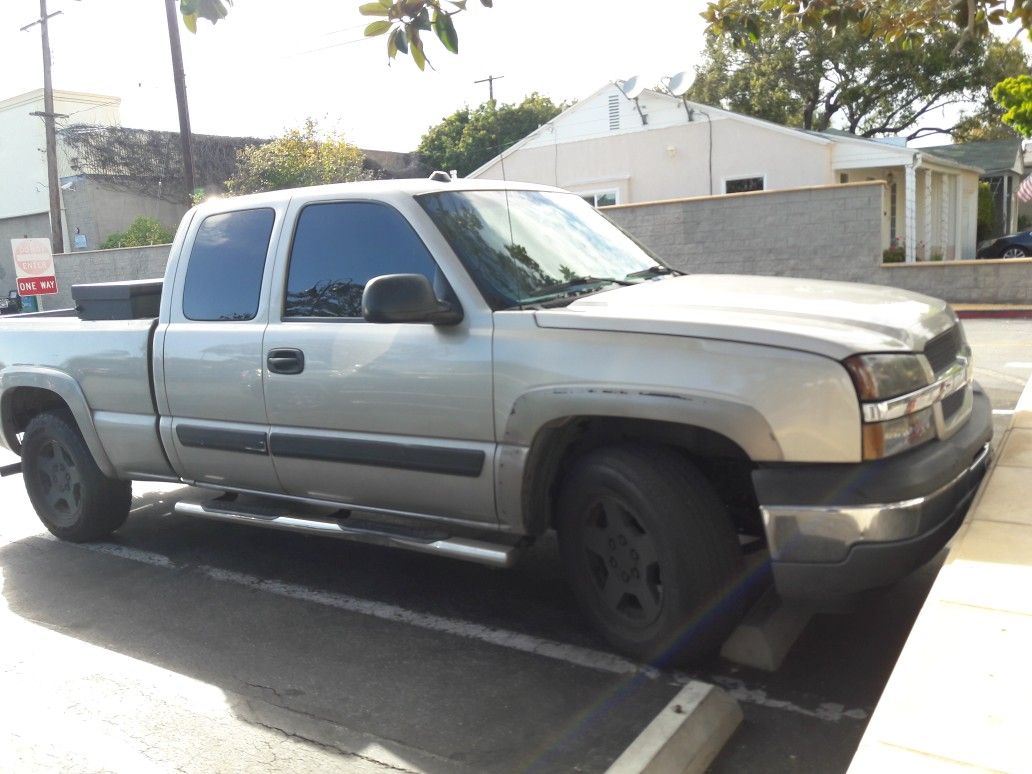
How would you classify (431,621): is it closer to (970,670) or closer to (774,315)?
(774,315)

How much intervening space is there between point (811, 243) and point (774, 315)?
1298cm

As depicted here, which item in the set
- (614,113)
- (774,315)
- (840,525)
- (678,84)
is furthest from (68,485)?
(614,113)

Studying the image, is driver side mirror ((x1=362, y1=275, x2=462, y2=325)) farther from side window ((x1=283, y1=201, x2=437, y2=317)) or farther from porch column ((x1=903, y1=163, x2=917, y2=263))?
porch column ((x1=903, y1=163, x2=917, y2=263))

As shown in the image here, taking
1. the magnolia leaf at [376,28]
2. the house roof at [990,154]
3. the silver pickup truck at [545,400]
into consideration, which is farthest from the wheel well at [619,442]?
the house roof at [990,154]

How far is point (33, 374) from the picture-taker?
5.89 metres

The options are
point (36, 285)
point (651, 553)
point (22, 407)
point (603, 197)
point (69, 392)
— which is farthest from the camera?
point (603, 197)

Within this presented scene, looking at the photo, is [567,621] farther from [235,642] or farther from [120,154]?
[120,154]

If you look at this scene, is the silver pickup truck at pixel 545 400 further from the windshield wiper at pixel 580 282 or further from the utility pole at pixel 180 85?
the utility pole at pixel 180 85

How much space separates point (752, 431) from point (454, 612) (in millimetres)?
1908

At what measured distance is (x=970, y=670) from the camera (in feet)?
9.32

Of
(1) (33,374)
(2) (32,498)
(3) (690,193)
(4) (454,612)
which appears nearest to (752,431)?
(4) (454,612)

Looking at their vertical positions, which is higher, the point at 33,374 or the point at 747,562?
the point at 33,374

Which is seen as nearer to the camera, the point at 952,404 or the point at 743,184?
the point at 952,404

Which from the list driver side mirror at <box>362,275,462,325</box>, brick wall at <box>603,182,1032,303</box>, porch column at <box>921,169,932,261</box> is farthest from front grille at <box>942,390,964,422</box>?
porch column at <box>921,169,932,261</box>
